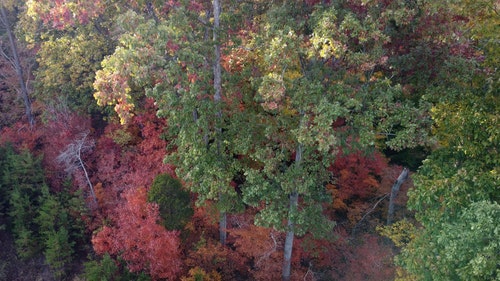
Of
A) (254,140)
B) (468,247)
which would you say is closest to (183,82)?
(254,140)

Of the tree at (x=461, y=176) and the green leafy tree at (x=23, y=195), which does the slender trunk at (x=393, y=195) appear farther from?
the green leafy tree at (x=23, y=195)

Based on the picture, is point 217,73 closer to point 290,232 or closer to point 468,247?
point 290,232

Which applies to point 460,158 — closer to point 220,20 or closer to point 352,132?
point 352,132

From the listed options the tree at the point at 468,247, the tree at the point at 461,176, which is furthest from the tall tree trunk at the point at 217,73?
the tree at the point at 468,247

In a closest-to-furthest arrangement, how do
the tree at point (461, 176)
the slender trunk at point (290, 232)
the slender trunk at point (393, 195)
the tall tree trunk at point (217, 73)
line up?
the tree at point (461, 176), the tall tree trunk at point (217, 73), the slender trunk at point (290, 232), the slender trunk at point (393, 195)

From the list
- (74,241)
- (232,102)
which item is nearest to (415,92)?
(232,102)
